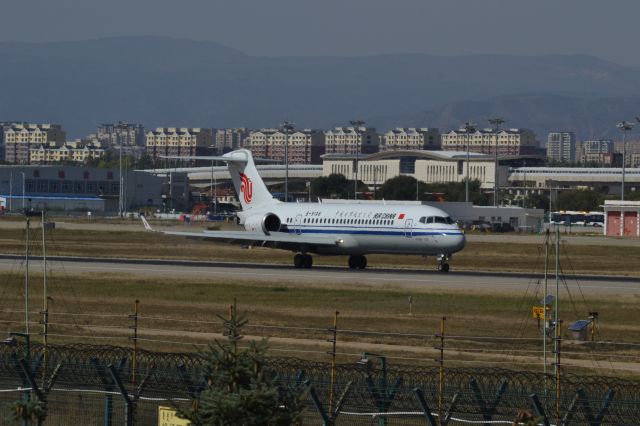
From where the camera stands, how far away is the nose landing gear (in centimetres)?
6594

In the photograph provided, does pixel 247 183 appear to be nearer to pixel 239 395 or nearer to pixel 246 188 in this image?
pixel 246 188

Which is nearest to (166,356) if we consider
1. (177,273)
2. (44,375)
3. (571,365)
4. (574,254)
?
(44,375)

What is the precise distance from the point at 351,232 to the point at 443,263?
199 inches

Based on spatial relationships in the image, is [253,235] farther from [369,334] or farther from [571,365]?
[571,365]

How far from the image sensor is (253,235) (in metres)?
67.4

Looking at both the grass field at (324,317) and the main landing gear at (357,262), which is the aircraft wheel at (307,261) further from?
the grass field at (324,317)

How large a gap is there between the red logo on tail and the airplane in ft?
5.98

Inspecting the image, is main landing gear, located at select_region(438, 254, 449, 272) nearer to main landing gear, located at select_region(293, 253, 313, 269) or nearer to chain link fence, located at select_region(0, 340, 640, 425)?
main landing gear, located at select_region(293, 253, 313, 269)

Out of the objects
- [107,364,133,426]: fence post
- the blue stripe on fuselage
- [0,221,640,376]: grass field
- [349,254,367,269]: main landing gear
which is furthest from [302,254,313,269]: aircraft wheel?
[107,364,133,426]: fence post

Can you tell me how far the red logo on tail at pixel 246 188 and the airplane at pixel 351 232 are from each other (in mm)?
1822

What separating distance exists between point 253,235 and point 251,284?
11.8 m

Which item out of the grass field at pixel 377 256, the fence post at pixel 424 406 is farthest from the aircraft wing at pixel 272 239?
the fence post at pixel 424 406

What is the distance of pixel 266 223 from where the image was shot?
70.5 meters

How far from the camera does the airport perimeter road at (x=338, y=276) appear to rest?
56000 millimetres
